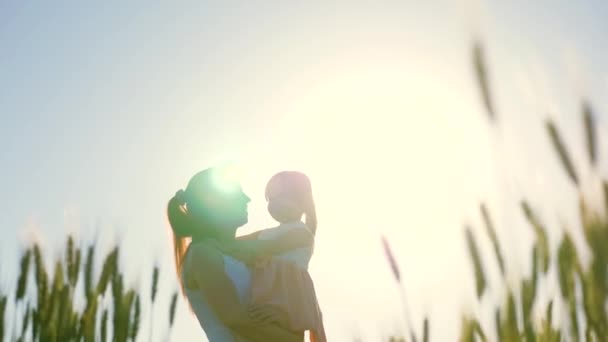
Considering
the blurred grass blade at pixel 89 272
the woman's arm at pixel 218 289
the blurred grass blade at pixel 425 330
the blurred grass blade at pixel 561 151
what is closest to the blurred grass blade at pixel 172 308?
the blurred grass blade at pixel 89 272

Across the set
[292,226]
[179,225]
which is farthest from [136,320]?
[292,226]

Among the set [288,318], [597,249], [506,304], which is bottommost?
[288,318]

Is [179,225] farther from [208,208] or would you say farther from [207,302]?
[207,302]

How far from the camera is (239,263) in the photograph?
218 cm

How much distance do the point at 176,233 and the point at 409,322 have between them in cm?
102

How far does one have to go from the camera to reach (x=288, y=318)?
84.3 inches

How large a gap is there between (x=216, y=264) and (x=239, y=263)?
15 centimetres

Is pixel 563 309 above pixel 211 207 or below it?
below

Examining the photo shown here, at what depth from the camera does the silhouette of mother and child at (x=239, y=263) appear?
206 centimetres

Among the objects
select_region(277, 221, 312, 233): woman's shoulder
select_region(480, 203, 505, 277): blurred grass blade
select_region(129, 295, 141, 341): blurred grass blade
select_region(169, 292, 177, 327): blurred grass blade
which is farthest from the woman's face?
select_region(480, 203, 505, 277): blurred grass blade

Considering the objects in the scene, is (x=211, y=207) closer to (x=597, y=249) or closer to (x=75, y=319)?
(x=75, y=319)

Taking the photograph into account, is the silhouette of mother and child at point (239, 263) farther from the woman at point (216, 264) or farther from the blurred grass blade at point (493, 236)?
the blurred grass blade at point (493, 236)

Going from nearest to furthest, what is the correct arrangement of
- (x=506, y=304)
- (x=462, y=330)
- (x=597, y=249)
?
(x=597, y=249)
(x=506, y=304)
(x=462, y=330)

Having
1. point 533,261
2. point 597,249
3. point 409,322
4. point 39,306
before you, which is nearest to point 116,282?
point 39,306
